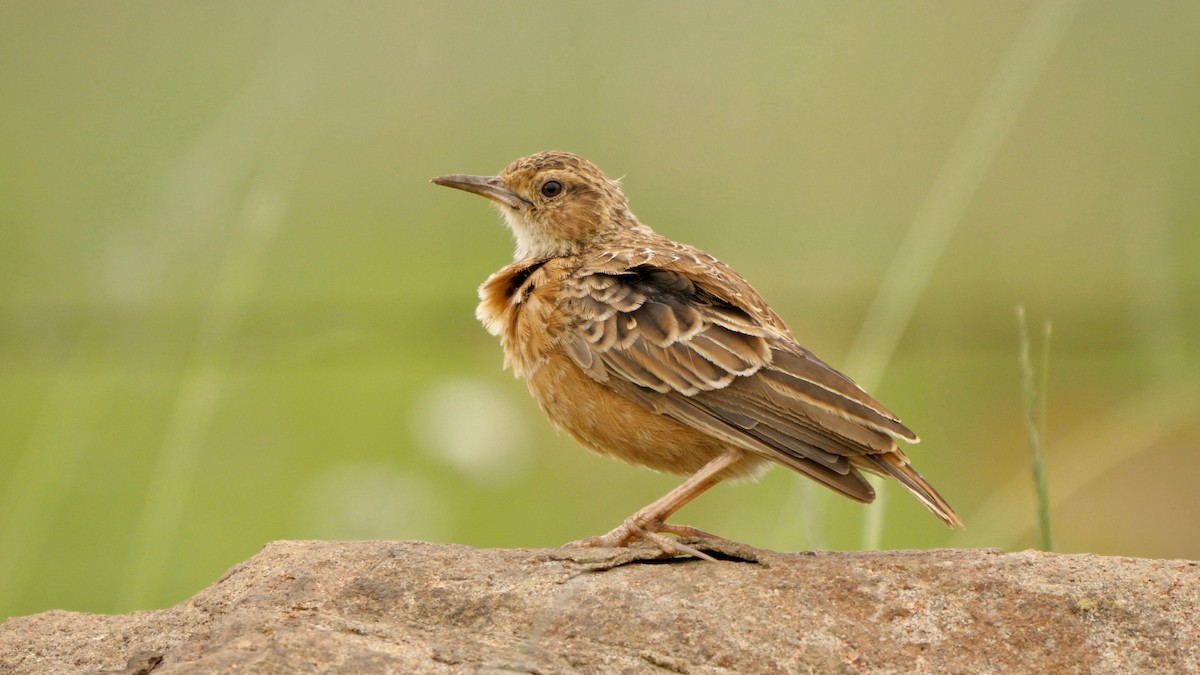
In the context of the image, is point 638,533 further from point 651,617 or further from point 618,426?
point 651,617

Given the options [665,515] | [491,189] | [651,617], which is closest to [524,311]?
[491,189]

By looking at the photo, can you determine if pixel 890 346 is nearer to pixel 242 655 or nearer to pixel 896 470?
pixel 896 470

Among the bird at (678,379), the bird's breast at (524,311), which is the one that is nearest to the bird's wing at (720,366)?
Answer: the bird at (678,379)

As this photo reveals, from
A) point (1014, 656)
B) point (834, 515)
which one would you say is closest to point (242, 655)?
point (1014, 656)

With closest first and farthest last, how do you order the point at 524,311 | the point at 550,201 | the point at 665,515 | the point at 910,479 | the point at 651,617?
the point at 651,617
the point at 910,479
the point at 665,515
the point at 524,311
the point at 550,201

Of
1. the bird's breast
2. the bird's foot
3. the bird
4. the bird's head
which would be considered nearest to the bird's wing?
the bird

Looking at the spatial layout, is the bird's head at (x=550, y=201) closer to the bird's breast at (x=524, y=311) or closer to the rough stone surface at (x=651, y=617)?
the bird's breast at (x=524, y=311)

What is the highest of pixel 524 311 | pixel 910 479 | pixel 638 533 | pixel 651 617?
pixel 524 311
